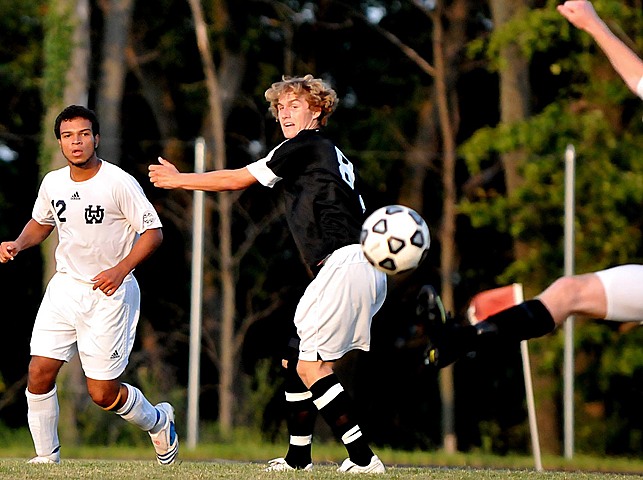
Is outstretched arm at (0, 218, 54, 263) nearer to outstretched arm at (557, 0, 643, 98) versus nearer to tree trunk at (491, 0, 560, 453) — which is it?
outstretched arm at (557, 0, 643, 98)

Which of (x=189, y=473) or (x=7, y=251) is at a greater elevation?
(x=7, y=251)

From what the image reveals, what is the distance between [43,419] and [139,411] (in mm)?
571

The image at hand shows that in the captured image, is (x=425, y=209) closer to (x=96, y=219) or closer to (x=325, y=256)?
(x=96, y=219)

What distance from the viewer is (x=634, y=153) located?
1491 centimetres

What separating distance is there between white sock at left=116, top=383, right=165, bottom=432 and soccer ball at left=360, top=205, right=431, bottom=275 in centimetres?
207

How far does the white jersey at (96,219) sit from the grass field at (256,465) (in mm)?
1179

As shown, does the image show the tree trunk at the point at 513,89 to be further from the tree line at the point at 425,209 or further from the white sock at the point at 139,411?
the white sock at the point at 139,411

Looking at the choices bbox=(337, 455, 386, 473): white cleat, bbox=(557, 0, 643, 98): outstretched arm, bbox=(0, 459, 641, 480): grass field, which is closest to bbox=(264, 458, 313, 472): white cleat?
bbox=(0, 459, 641, 480): grass field

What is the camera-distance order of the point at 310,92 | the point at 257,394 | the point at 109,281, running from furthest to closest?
1. the point at 257,394
2. the point at 109,281
3. the point at 310,92

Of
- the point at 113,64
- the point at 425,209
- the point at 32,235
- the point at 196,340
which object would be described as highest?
the point at 113,64

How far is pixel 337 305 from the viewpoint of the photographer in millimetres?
7176

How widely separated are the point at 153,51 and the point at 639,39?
8269mm

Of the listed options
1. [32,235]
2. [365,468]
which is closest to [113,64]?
[32,235]

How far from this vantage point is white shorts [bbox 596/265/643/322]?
246 inches
